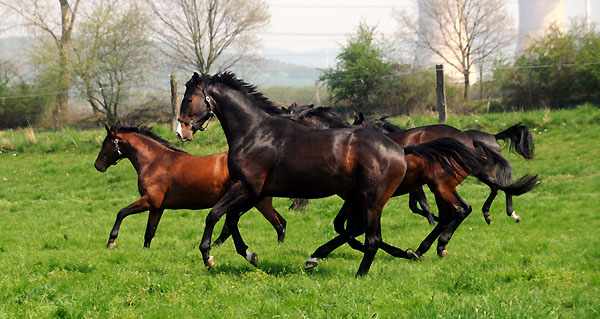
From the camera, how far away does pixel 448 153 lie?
702 cm

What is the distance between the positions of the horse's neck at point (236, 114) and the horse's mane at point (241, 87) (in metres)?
0.06

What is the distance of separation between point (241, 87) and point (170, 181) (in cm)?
263

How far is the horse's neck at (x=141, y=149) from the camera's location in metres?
9.48

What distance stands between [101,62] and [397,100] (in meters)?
16.7

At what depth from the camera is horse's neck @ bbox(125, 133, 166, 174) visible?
31.1 ft

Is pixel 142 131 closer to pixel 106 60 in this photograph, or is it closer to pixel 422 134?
pixel 422 134

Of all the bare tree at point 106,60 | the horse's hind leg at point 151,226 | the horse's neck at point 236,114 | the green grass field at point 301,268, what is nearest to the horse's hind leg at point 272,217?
the green grass field at point 301,268

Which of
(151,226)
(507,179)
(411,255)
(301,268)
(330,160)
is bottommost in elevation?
(411,255)

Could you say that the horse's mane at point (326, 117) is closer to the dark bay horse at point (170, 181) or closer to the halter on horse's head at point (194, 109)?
the halter on horse's head at point (194, 109)

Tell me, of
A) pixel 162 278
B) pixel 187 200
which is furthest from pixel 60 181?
pixel 162 278

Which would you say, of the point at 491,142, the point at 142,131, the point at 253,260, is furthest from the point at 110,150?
the point at 491,142

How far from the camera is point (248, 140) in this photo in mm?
6789

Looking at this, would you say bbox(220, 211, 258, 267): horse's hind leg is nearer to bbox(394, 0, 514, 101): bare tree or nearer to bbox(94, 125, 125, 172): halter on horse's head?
bbox(94, 125, 125, 172): halter on horse's head

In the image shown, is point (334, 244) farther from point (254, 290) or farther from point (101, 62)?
point (101, 62)
